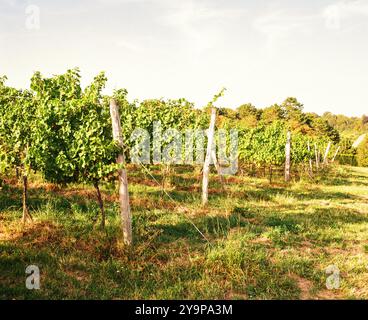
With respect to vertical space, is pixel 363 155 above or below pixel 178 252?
above

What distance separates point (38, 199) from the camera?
394 inches

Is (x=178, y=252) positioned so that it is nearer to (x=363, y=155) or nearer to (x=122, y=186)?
(x=122, y=186)

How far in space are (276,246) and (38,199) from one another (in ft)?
24.4

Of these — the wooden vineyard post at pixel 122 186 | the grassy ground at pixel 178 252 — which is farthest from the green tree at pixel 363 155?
the wooden vineyard post at pixel 122 186

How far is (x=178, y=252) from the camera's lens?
648cm

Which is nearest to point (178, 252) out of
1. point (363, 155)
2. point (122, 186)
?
point (122, 186)

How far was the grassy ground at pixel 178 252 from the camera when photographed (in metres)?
5.14

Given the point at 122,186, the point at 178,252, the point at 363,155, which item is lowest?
the point at 178,252

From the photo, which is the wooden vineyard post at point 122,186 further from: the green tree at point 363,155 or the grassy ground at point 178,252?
the green tree at point 363,155

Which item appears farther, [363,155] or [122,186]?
[363,155]

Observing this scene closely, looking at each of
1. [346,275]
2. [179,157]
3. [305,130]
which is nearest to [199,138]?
[179,157]

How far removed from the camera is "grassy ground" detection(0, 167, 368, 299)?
514 cm

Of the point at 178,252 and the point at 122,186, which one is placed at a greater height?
the point at 122,186
